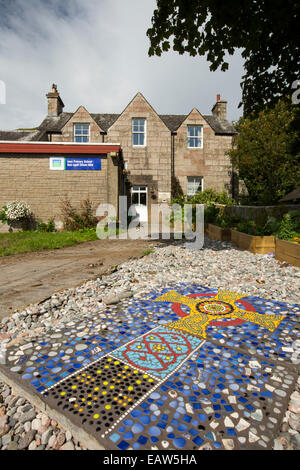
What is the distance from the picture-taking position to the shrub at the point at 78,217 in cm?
1165

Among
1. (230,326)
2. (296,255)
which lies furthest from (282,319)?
(296,255)

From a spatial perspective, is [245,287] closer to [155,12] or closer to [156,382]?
[156,382]

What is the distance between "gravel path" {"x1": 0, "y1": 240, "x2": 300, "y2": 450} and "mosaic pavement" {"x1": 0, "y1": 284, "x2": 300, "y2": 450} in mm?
93

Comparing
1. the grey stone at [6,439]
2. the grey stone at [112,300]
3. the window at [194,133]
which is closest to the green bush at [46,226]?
the grey stone at [112,300]

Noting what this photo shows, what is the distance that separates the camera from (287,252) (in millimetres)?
5375

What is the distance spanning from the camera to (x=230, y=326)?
2553 mm

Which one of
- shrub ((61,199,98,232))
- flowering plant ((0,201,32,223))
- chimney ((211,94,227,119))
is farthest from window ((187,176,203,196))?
flowering plant ((0,201,32,223))

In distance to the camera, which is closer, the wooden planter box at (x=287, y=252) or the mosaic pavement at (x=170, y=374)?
the mosaic pavement at (x=170, y=374)

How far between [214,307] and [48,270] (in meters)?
3.48

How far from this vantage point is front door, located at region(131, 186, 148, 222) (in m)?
17.1

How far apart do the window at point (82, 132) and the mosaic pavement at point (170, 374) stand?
17416 mm

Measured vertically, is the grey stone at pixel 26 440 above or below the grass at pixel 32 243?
below

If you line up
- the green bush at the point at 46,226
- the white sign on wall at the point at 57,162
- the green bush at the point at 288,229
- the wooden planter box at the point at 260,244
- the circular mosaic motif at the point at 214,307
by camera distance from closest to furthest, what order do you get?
the circular mosaic motif at the point at 214,307 → the green bush at the point at 288,229 → the wooden planter box at the point at 260,244 → the green bush at the point at 46,226 → the white sign on wall at the point at 57,162

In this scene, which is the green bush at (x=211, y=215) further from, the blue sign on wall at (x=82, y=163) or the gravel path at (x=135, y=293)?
the blue sign on wall at (x=82, y=163)
